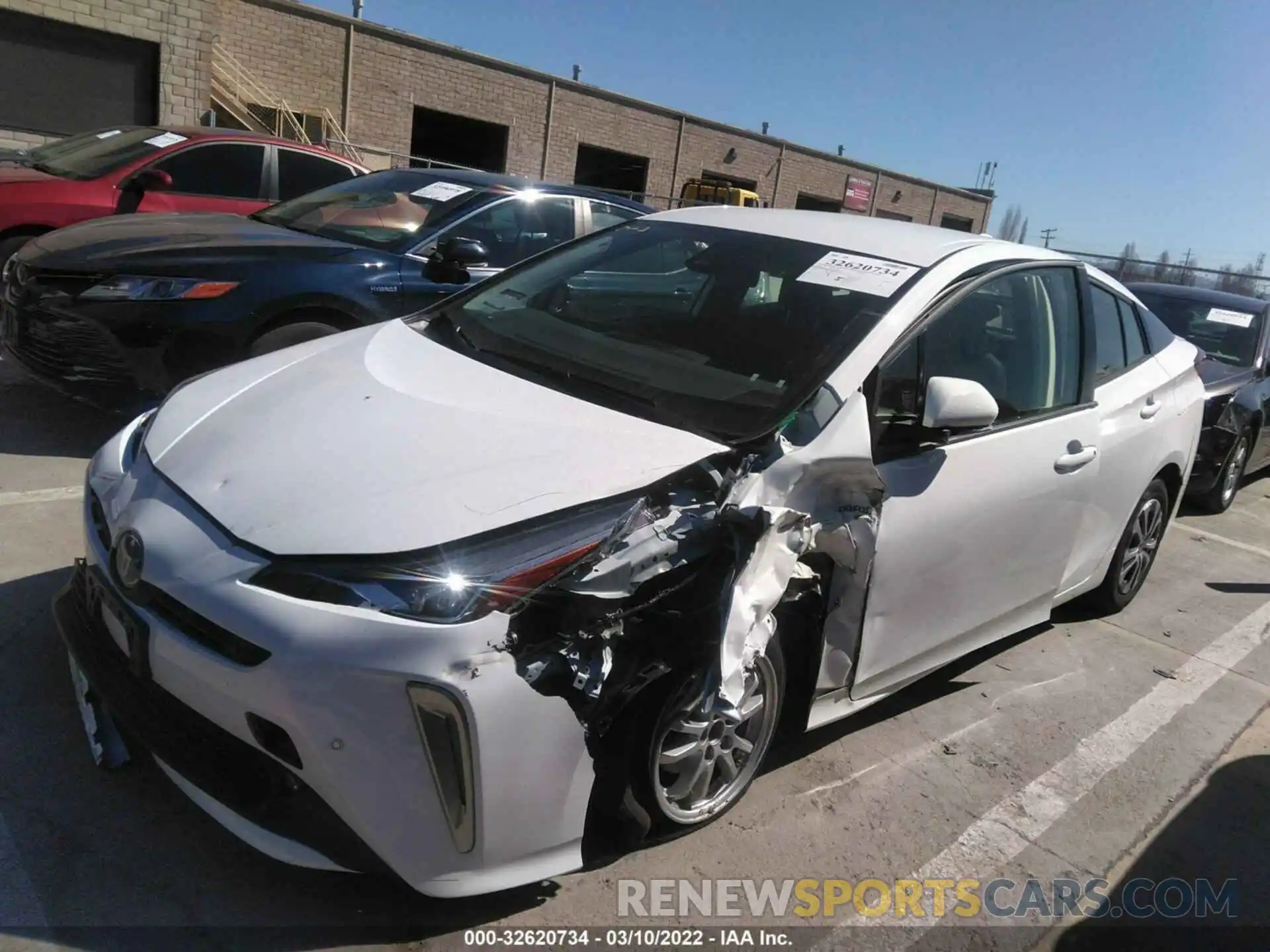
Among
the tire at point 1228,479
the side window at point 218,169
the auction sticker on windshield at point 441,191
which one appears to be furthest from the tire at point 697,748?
the side window at point 218,169

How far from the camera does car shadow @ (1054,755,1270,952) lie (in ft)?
8.66

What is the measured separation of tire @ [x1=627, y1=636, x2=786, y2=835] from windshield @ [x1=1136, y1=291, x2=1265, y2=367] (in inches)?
237

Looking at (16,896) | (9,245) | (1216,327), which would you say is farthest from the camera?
(1216,327)

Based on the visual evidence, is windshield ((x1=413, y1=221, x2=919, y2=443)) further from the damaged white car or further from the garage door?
the garage door

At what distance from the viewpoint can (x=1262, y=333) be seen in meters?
7.31

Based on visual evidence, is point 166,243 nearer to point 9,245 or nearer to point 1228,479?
point 9,245

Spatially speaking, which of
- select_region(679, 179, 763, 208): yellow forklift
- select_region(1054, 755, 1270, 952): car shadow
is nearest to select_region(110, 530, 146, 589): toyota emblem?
select_region(1054, 755, 1270, 952): car shadow

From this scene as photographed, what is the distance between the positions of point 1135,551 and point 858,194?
37.1 m

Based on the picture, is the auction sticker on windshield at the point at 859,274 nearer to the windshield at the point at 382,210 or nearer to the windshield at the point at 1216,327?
the windshield at the point at 382,210

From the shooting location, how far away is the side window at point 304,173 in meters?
7.46

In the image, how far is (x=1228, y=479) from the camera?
7086 millimetres

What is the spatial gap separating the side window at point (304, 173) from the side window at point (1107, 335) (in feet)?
18.5

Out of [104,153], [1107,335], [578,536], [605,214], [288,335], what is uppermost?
[605,214]

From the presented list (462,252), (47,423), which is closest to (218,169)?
(47,423)
